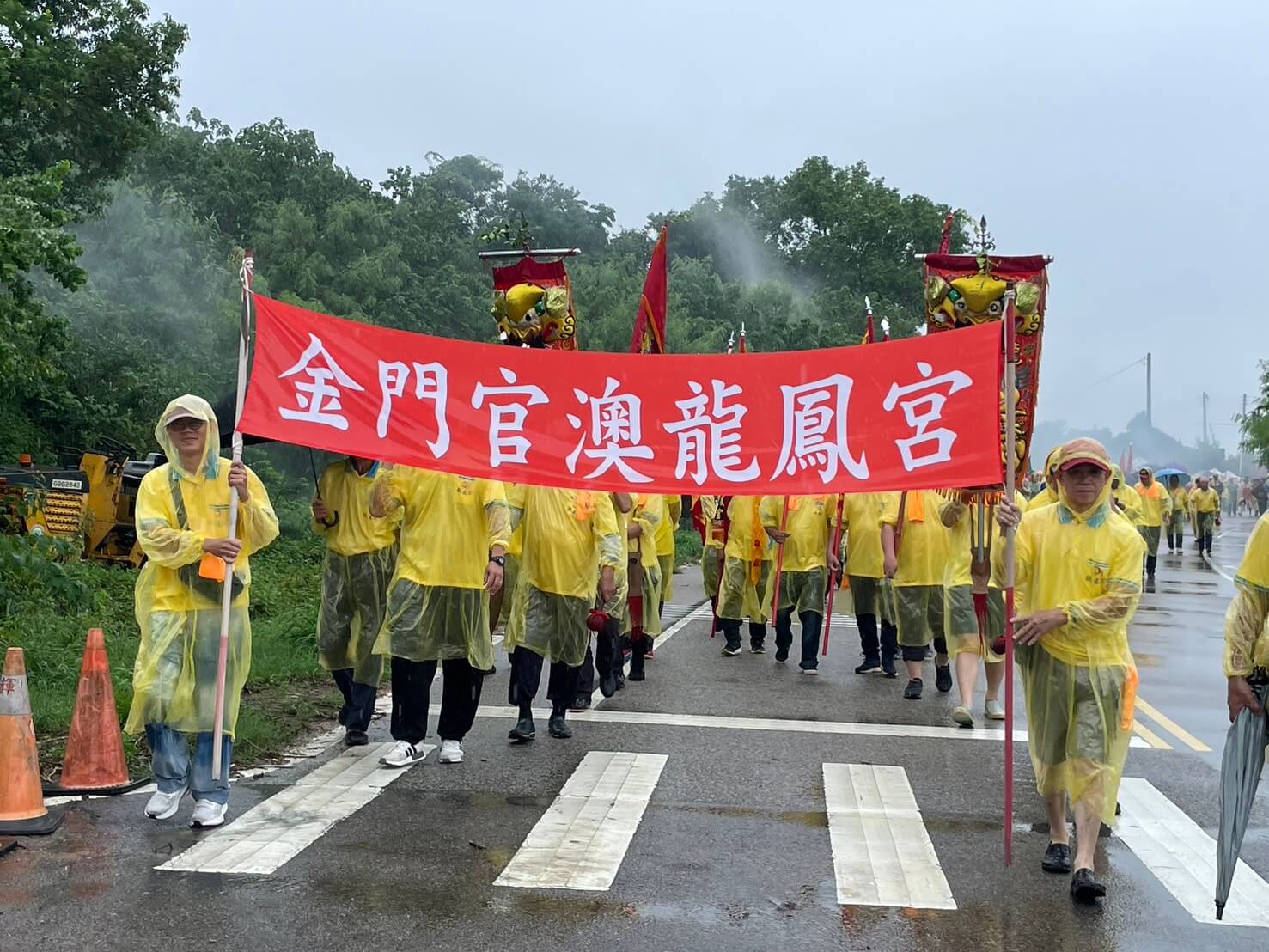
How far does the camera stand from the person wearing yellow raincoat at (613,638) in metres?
8.16

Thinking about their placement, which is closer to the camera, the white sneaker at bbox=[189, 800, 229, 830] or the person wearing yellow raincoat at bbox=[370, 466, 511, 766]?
the white sneaker at bbox=[189, 800, 229, 830]

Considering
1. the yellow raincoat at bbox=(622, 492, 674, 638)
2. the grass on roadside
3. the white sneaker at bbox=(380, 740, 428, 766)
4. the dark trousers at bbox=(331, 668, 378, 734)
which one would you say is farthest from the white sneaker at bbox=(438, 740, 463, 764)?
the yellow raincoat at bbox=(622, 492, 674, 638)

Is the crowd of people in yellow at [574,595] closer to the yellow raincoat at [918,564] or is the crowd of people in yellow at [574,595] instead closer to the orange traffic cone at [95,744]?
the yellow raincoat at [918,564]

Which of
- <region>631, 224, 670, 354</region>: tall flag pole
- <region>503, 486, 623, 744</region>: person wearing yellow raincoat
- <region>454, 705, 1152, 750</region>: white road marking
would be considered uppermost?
<region>631, 224, 670, 354</region>: tall flag pole

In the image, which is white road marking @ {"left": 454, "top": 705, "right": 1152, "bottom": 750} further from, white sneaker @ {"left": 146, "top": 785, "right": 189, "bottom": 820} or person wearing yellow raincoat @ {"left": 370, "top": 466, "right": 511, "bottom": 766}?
white sneaker @ {"left": 146, "top": 785, "right": 189, "bottom": 820}

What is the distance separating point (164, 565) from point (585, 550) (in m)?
2.68

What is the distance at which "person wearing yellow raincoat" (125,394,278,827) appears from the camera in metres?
5.69

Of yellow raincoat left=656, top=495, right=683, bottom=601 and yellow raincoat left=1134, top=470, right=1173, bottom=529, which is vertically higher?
yellow raincoat left=1134, top=470, right=1173, bottom=529

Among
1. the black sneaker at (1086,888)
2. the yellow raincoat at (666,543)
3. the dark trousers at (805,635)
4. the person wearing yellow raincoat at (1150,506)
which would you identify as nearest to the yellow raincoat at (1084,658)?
the black sneaker at (1086,888)

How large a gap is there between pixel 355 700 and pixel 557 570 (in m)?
1.37

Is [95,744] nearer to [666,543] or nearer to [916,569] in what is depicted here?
[916,569]

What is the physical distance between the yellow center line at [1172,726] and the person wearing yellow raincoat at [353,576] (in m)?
4.96

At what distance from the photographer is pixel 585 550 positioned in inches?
306

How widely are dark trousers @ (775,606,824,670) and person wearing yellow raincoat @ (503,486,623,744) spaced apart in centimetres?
370
